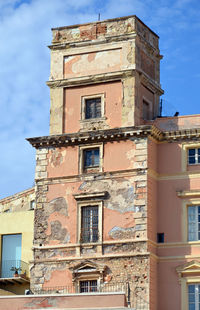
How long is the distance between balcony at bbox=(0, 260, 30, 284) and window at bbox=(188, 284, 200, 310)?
9648 mm

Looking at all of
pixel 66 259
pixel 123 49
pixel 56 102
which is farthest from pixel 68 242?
pixel 123 49

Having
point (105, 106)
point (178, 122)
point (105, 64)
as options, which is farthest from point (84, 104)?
point (178, 122)

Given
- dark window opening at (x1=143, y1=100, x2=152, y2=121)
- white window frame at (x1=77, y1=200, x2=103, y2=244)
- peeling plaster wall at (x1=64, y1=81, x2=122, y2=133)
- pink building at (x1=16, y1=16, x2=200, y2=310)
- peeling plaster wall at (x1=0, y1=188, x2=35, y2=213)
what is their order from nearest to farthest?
pink building at (x1=16, y1=16, x2=200, y2=310) < white window frame at (x1=77, y1=200, x2=103, y2=244) < peeling plaster wall at (x1=64, y1=81, x2=122, y2=133) < dark window opening at (x1=143, y1=100, x2=152, y2=121) < peeling plaster wall at (x1=0, y1=188, x2=35, y2=213)

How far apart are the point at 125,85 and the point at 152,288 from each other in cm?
1003

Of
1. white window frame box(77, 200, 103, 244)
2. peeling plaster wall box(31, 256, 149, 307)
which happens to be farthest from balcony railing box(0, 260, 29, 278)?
white window frame box(77, 200, 103, 244)

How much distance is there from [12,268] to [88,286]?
6.98 metres

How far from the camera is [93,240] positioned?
3891 centimetres

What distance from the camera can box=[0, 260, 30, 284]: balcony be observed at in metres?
43.1

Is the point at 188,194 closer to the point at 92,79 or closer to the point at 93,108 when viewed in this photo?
the point at 93,108

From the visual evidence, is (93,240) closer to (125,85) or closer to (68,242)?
(68,242)

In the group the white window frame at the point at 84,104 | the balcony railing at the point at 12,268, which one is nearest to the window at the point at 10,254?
the balcony railing at the point at 12,268

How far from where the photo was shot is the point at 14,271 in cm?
4403

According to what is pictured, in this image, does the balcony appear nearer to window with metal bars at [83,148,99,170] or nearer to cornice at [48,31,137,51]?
window with metal bars at [83,148,99,170]

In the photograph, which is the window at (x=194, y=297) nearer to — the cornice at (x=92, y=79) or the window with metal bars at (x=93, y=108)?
the window with metal bars at (x=93, y=108)
